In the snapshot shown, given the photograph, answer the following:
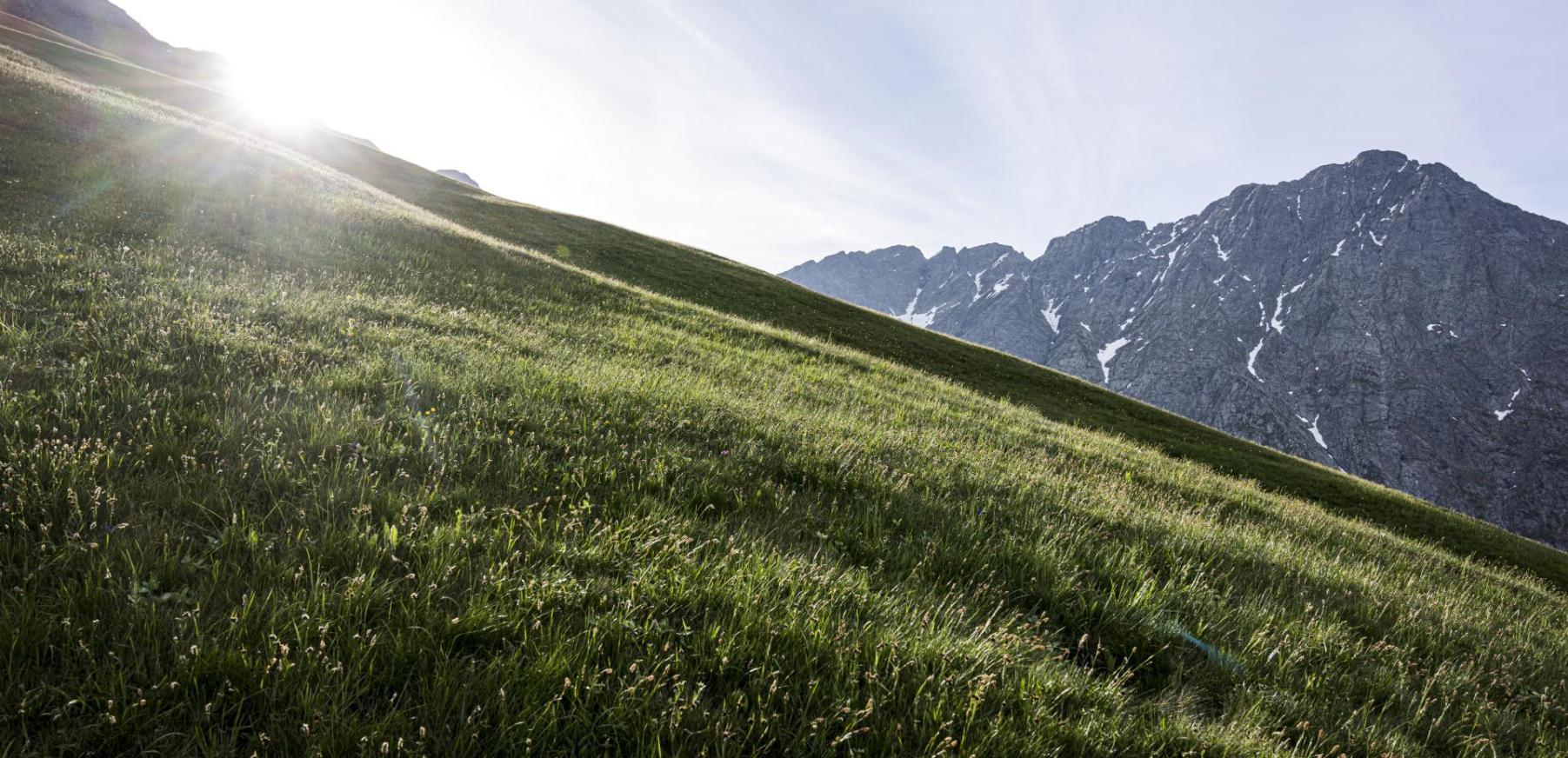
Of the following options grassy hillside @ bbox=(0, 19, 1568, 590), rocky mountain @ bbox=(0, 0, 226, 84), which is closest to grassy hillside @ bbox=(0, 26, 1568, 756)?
grassy hillside @ bbox=(0, 19, 1568, 590)

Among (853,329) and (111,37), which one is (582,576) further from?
(111,37)

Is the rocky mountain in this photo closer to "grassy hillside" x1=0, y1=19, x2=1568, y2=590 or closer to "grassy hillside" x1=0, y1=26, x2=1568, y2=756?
"grassy hillside" x1=0, y1=19, x2=1568, y2=590

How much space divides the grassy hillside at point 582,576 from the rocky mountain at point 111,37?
506ft

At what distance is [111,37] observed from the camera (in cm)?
13812

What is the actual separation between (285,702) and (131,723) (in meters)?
0.39

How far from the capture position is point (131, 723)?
1.92 m

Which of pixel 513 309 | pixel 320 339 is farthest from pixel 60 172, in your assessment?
pixel 320 339

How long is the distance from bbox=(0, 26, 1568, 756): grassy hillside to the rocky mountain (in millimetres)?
154227

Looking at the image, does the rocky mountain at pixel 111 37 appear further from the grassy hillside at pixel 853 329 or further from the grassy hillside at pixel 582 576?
the grassy hillside at pixel 582 576

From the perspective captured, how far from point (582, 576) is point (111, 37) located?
22079cm

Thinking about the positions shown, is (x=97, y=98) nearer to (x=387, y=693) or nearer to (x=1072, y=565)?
(x=387, y=693)

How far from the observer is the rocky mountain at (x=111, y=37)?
4683 inches

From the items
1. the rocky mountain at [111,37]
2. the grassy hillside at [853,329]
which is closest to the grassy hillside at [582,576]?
the grassy hillside at [853,329]

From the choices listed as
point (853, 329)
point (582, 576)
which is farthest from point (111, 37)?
point (582, 576)
